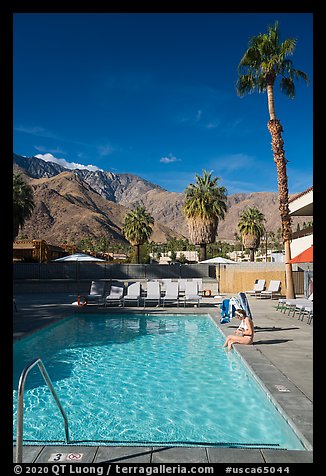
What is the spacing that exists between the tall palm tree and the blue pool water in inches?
353

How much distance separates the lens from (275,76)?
1806cm

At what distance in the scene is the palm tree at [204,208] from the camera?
110ft

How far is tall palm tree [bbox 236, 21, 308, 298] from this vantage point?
17641 mm

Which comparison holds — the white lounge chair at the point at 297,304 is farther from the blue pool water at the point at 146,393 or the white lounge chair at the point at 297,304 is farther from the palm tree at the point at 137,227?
the palm tree at the point at 137,227

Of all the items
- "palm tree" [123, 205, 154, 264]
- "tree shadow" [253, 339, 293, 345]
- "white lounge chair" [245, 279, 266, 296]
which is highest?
"palm tree" [123, 205, 154, 264]

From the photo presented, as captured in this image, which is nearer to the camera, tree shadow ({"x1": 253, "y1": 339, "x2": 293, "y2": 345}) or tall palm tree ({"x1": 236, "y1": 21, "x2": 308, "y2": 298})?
tree shadow ({"x1": 253, "y1": 339, "x2": 293, "y2": 345})

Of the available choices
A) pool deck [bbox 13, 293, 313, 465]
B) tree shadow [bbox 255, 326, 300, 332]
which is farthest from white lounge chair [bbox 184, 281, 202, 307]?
tree shadow [bbox 255, 326, 300, 332]

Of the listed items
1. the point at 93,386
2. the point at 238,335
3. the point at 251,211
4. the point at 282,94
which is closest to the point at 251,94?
the point at 282,94

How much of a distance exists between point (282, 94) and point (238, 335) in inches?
542

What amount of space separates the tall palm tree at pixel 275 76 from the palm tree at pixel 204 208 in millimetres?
15131

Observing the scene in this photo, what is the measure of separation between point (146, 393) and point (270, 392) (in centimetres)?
216

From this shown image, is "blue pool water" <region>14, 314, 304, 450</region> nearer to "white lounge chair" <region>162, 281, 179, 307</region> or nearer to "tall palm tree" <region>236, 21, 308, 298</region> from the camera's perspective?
"white lounge chair" <region>162, 281, 179, 307</region>
